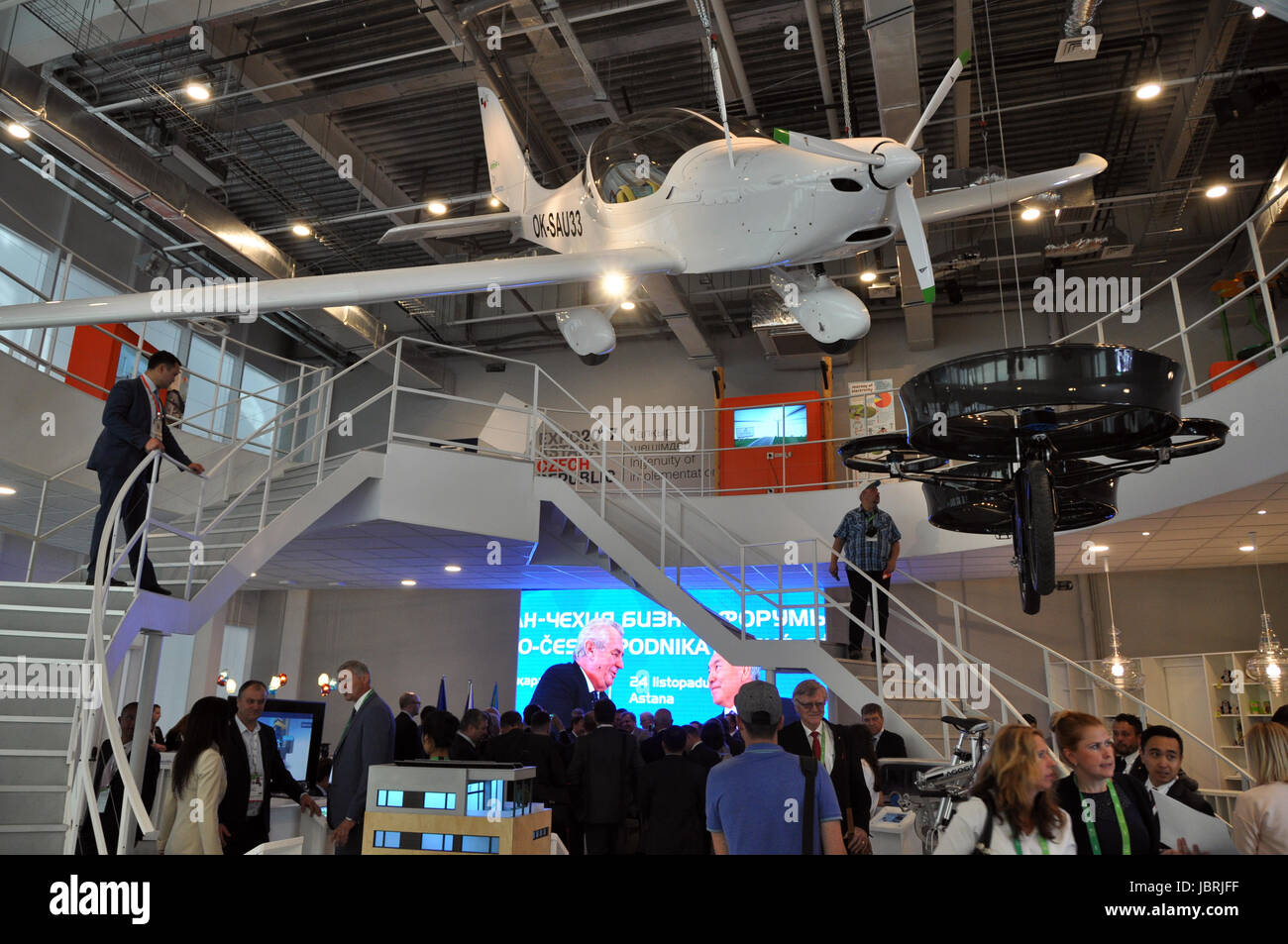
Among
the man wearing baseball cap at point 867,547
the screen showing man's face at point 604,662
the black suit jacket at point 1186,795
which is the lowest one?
the black suit jacket at point 1186,795

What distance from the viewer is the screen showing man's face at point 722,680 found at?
12.2 m

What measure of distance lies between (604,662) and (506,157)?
283 inches

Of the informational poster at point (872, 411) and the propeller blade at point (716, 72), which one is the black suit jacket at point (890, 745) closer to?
the propeller blade at point (716, 72)

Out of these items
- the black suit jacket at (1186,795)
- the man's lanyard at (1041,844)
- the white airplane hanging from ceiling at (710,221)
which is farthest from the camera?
the white airplane hanging from ceiling at (710,221)

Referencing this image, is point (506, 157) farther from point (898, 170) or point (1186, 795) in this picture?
point (1186, 795)

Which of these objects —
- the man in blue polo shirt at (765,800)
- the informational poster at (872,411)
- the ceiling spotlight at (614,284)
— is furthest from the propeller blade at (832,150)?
the informational poster at (872,411)

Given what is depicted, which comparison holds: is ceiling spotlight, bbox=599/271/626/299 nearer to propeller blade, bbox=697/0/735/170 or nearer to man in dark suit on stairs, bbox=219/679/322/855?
propeller blade, bbox=697/0/735/170

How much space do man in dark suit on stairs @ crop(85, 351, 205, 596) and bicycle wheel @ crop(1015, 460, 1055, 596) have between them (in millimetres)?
4947

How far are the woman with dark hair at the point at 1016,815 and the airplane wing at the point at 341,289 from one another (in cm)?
505

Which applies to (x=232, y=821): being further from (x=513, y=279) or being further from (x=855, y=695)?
(x=855, y=695)

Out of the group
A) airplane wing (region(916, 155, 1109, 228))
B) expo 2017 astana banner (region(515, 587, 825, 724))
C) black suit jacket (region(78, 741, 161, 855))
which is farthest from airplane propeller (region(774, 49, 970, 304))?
expo 2017 astana banner (region(515, 587, 825, 724))

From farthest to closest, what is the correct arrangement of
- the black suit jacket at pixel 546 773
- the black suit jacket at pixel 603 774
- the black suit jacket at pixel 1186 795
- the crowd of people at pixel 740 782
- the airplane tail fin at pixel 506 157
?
the airplane tail fin at pixel 506 157 → the black suit jacket at pixel 546 773 → the black suit jacket at pixel 603 774 → the black suit jacket at pixel 1186 795 → the crowd of people at pixel 740 782

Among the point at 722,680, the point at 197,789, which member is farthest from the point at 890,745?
the point at 722,680
